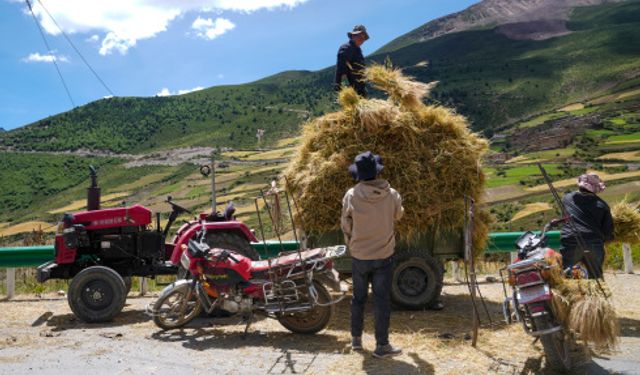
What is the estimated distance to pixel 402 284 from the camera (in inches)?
303

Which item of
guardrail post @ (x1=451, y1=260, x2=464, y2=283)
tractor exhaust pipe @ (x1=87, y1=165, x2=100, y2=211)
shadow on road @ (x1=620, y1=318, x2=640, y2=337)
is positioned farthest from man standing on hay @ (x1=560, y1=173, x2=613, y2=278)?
tractor exhaust pipe @ (x1=87, y1=165, x2=100, y2=211)

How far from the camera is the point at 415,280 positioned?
303 inches

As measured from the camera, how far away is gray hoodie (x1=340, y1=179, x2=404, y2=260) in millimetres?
5637

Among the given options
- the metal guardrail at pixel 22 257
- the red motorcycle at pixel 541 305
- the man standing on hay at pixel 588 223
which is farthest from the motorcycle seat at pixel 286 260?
the metal guardrail at pixel 22 257

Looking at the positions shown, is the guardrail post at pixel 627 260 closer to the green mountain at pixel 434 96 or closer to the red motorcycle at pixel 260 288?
the red motorcycle at pixel 260 288

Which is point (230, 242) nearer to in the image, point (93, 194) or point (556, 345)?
point (93, 194)

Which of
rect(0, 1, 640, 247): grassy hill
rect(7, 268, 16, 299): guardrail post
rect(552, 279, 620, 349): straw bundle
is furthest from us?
rect(0, 1, 640, 247): grassy hill

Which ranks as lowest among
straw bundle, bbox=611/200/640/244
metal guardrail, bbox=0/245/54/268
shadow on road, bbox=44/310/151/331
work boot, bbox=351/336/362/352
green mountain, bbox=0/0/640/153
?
shadow on road, bbox=44/310/151/331

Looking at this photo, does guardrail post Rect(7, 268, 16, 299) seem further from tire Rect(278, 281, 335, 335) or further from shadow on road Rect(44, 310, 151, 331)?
tire Rect(278, 281, 335, 335)

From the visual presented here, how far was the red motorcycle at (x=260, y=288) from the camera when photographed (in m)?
6.54

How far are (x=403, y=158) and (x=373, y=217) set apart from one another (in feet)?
7.20

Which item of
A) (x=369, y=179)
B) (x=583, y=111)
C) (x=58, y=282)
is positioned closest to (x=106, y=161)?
(x=583, y=111)

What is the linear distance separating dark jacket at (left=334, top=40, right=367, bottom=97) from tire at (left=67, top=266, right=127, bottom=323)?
4072mm

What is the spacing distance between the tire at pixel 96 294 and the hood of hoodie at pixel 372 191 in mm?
3788
